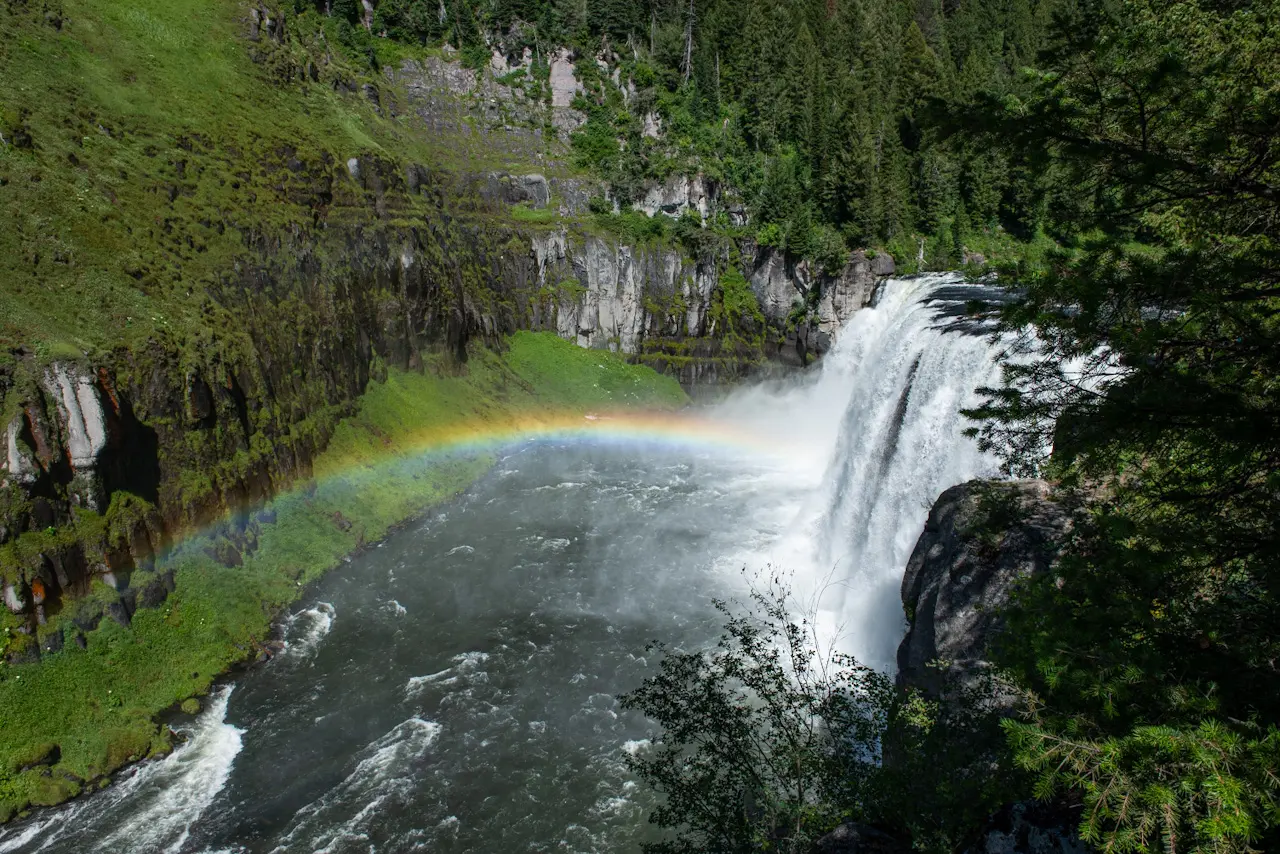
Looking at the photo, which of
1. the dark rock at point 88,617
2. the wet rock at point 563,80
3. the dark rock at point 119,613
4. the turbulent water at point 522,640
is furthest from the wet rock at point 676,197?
the dark rock at point 88,617

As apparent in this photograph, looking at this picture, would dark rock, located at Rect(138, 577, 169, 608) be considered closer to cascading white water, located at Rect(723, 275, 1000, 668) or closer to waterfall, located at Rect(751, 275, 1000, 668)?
cascading white water, located at Rect(723, 275, 1000, 668)

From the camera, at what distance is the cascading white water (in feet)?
67.7

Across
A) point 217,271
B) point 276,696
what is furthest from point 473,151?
point 276,696

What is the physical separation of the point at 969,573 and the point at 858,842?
294 inches

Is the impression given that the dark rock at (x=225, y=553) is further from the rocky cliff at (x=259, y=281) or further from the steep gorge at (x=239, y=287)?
the rocky cliff at (x=259, y=281)

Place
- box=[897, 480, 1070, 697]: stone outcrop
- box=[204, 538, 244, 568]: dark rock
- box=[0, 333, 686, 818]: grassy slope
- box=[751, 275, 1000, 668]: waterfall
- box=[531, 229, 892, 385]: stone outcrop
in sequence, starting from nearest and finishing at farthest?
box=[897, 480, 1070, 697]: stone outcrop → box=[0, 333, 686, 818]: grassy slope → box=[751, 275, 1000, 668]: waterfall → box=[204, 538, 244, 568]: dark rock → box=[531, 229, 892, 385]: stone outcrop

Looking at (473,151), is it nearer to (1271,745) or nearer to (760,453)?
(760,453)

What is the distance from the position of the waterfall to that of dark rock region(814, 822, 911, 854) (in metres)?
8.11

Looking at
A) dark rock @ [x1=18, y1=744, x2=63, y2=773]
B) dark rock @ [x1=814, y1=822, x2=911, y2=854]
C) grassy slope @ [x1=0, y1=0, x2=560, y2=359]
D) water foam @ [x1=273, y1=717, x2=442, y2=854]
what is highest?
grassy slope @ [x1=0, y1=0, x2=560, y2=359]

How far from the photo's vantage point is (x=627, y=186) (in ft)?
177

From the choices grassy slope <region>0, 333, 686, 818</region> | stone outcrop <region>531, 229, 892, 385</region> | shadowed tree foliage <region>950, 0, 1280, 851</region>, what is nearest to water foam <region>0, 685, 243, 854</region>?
grassy slope <region>0, 333, 686, 818</region>

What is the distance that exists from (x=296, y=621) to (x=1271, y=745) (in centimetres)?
2435

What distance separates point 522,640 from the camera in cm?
2186

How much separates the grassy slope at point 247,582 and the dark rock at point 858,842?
17.1m
